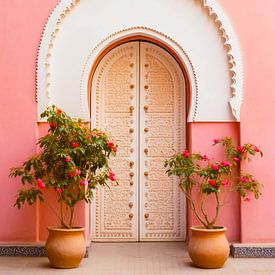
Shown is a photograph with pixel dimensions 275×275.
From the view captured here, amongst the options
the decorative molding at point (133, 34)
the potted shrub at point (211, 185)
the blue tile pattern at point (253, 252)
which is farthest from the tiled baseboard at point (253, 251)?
the decorative molding at point (133, 34)

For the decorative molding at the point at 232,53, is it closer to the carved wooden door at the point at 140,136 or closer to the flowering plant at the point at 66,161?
the carved wooden door at the point at 140,136

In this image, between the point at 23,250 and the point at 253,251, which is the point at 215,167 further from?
the point at 23,250

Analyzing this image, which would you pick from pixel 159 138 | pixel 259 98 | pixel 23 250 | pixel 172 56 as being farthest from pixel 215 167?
pixel 23 250

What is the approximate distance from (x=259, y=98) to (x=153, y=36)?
1.49 metres

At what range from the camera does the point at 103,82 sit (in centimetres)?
736

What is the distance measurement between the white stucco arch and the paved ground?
65.7 inches

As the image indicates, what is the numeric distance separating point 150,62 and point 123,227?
7.13 feet

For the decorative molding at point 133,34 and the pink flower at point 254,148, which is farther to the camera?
the decorative molding at point 133,34

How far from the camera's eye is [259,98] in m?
6.79

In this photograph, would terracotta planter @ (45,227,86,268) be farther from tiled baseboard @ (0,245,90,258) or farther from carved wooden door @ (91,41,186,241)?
carved wooden door @ (91,41,186,241)

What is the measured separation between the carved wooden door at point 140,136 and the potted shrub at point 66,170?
1.05 m

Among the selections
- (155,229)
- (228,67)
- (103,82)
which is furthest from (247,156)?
(103,82)

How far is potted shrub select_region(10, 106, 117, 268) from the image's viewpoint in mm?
6039

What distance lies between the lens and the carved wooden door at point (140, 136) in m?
7.34
